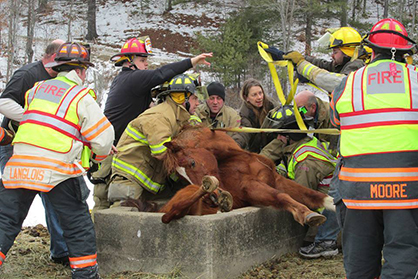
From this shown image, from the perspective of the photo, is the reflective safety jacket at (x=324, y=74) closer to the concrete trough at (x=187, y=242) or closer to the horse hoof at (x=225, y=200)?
the concrete trough at (x=187, y=242)

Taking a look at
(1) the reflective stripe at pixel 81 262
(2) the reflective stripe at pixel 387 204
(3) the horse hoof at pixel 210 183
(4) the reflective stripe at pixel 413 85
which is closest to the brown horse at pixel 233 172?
(3) the horse hoof at pixel 210 183

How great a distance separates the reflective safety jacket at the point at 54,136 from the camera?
3.86 metres

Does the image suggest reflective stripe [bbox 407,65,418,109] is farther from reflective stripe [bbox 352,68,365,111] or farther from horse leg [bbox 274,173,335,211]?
horse leg [bbox 274,173,335,211]

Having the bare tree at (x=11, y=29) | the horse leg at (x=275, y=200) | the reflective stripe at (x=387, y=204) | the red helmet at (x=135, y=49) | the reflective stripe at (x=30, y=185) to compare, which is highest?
the red helmet at (x=135, y=49)

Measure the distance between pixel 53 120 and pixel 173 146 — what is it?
1.27 m

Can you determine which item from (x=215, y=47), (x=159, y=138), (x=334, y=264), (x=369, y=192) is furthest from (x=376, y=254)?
(x=215, y=47)

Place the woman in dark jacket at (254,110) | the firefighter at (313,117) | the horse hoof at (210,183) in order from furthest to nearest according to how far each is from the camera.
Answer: the woman in dark jacket at (254,110) → the firefighter at (313,117) → the horse hoof at (210,183)

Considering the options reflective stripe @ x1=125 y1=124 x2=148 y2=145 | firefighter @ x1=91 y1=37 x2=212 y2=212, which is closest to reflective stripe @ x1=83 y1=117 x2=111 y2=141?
reflective stripe @ x1=125 y1=124 x2=148 y2=145

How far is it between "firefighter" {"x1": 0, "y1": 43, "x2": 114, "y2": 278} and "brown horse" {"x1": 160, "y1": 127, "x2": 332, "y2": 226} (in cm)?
90

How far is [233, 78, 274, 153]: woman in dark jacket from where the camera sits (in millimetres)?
6316

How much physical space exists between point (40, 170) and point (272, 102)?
3698 mm

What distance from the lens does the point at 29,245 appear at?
18.2 feet

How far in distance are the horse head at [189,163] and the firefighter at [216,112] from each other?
1.71 metres

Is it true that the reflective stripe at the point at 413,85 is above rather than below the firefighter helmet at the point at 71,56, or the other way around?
above
